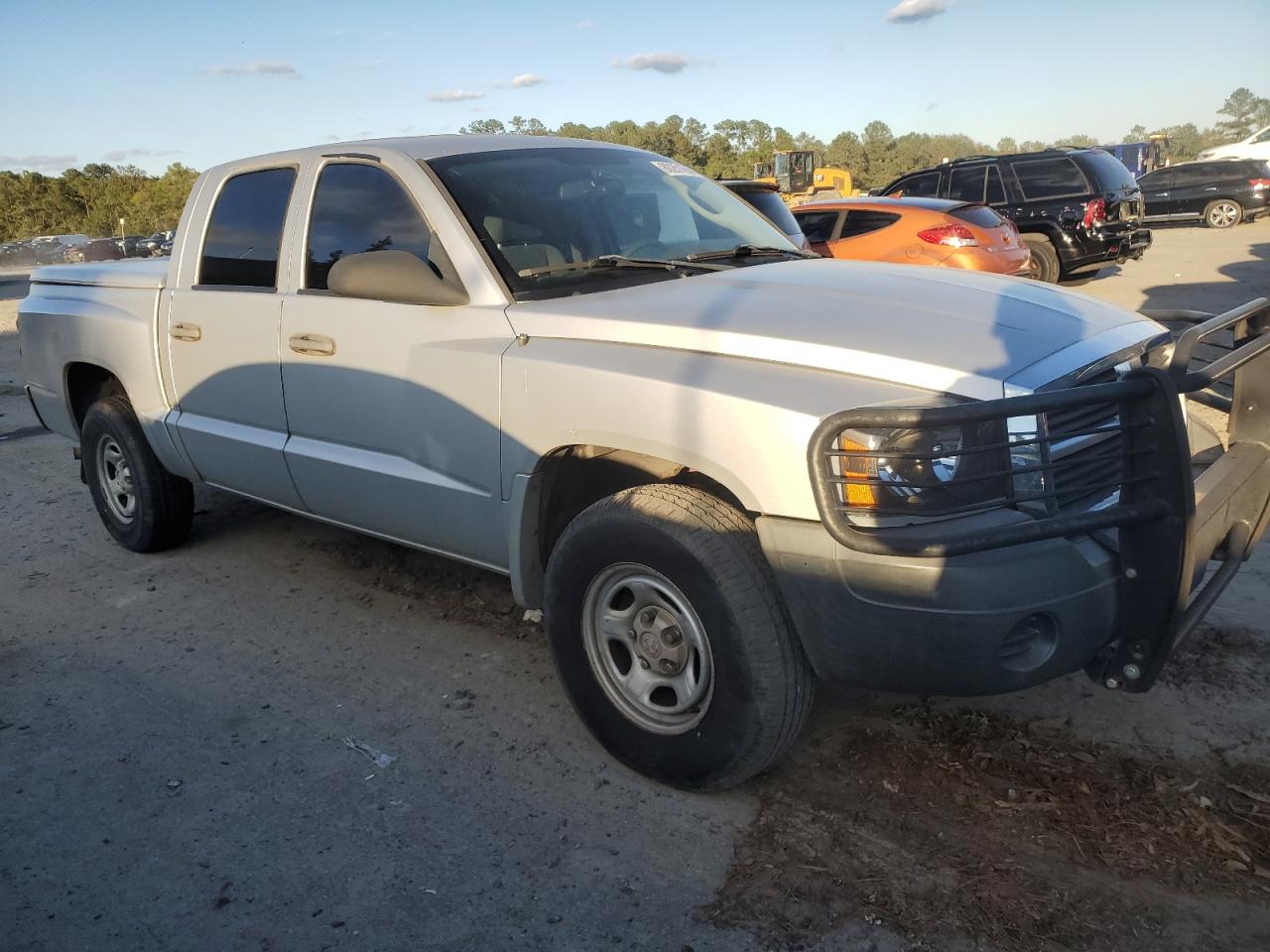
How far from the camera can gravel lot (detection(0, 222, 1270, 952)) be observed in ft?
8.48

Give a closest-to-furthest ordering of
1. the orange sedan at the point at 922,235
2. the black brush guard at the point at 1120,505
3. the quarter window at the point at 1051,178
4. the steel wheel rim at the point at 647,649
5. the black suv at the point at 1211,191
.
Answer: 1. the black brush guard at the point at 1120,505
2. the steel wheel rim at the point at 647,649
3. the orange sedan at the point at 922,235
4. the quarter window at the point at 1051,178
5. the black suv at the point at 1211,191

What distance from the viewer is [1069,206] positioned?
1349 cm

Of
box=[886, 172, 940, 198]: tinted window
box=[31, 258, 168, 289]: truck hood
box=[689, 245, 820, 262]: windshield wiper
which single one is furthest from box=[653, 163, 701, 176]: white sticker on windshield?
box=[886, 172, 940, 198]: tinted window

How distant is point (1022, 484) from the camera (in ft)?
8.76

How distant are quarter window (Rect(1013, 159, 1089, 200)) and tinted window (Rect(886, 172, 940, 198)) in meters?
1.48

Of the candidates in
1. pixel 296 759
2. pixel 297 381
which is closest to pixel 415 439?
pixel 297 381

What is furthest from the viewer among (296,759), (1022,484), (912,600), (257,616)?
(257,616)

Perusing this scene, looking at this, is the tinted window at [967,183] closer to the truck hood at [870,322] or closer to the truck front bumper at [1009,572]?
the truck hood at [870,322]

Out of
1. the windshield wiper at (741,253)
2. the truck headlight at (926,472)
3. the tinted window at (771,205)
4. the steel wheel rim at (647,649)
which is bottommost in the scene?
the steel wheel rim at (647,649)

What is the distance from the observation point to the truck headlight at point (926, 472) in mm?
2531

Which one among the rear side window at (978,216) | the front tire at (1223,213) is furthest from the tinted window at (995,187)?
the front tire at (1223,213)

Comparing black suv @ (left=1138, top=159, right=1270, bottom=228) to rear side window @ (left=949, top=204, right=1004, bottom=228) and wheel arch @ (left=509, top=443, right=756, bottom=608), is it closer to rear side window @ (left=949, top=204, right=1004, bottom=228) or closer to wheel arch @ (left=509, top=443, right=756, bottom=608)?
rear side window @ (left=949, top=204, right=1004, bottom=228)

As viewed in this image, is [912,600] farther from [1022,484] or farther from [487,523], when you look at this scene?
[487,523]

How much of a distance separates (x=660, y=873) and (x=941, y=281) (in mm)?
2090
